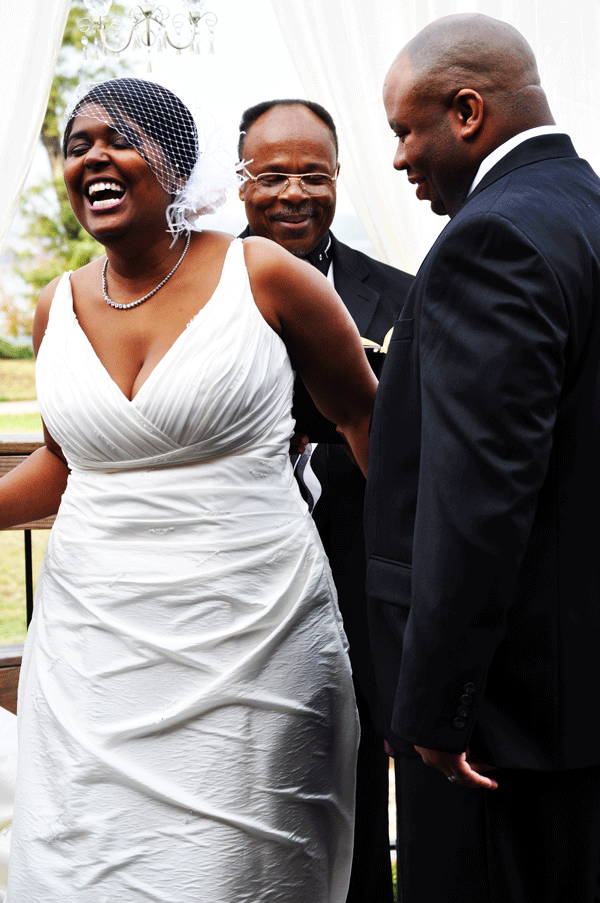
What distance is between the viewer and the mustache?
2156 mm

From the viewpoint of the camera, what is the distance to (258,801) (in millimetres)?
1480

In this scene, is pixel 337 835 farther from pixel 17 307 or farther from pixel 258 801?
pixel 17 307

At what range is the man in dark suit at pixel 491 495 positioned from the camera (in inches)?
42.2

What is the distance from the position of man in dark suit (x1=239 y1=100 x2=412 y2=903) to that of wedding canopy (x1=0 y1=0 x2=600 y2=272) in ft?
4.89

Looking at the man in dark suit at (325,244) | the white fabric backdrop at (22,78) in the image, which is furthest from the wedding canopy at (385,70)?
the man in dark suit at (325,244)

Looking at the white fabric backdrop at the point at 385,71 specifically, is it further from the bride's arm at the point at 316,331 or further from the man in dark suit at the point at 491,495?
the man in dark suit at the point at 491,495

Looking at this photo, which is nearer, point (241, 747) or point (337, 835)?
point (241, 747)

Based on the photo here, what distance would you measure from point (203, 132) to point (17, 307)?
983cm

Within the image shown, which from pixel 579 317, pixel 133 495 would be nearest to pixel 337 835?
pixel 133 495

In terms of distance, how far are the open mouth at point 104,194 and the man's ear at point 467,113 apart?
61cm

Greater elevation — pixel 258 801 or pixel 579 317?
pixel 579 317

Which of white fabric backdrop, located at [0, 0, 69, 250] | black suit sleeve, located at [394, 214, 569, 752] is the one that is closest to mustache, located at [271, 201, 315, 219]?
black suit sleeve, located at [394, 214, 569, 752]

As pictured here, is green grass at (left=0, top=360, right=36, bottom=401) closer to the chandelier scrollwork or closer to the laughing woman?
the chandelier scrollwork

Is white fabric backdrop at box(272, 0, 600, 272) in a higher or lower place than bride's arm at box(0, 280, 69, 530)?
higher
